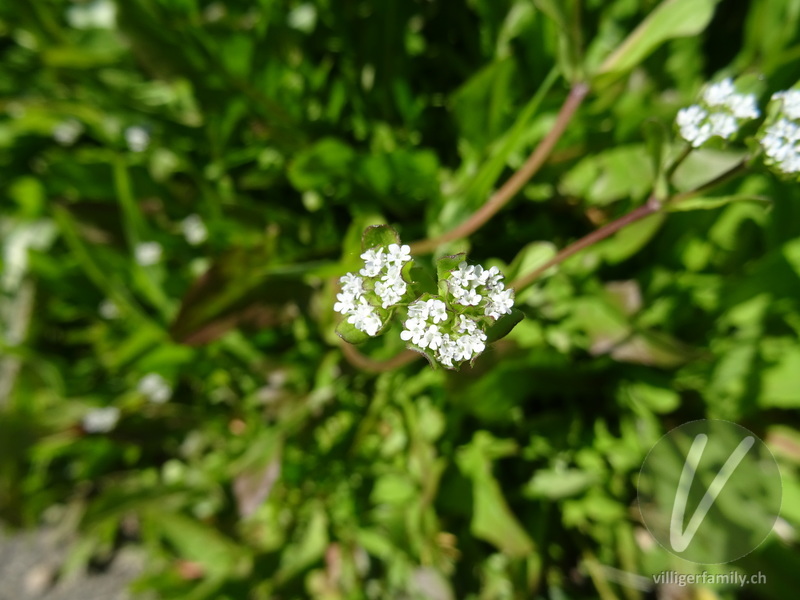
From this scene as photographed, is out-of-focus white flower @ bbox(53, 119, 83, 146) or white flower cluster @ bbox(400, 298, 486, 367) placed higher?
out-of-focus white flower @ bbox(53, 119, 83, 146)

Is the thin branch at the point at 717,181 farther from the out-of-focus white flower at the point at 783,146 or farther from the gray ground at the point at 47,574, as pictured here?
the gray ground at the point at 47,574

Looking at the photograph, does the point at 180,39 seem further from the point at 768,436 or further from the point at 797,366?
the point at 768,436

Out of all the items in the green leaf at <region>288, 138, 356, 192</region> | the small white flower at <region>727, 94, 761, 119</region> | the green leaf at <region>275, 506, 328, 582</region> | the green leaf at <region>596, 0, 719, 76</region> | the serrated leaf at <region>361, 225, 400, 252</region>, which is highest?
the green leaf at <region>596, 0, 719, 76</region>

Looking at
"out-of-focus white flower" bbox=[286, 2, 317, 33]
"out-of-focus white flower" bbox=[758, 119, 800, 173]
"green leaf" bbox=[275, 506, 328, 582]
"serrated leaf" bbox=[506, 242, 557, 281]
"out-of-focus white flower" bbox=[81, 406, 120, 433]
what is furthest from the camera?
"out-of-focus white flower" bbox=[81, 406, 120, 433]

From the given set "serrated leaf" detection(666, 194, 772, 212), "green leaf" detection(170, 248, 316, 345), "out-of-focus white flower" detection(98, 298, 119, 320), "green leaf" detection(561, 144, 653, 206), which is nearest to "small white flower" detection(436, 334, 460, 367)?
"serrated leaf" detection(666, 194, 772, 212)

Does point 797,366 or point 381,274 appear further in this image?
point 797,366

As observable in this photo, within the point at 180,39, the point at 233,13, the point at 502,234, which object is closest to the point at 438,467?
the point at 502,234

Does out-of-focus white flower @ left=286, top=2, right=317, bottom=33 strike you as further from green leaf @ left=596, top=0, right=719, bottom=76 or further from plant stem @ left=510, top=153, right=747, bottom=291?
plant stem @ left=510, top=153, right=747, bottom=291
